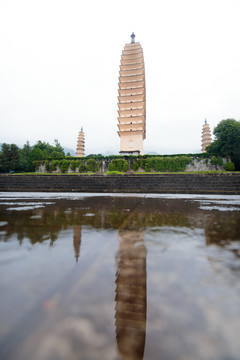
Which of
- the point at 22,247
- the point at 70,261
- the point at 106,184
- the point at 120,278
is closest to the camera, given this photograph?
the point at 120,278

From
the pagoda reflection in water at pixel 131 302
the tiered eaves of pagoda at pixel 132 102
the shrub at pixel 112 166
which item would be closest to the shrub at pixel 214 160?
the tiered eaves of pagoda at pixel 132 102

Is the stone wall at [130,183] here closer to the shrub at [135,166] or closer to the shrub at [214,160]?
the shrub at [135,166]

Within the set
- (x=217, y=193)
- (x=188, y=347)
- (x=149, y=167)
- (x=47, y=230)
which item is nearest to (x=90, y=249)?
(x=47, y=230)

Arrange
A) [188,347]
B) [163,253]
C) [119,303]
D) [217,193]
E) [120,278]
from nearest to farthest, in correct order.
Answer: [188,347], [119,303], [120,278], [163,253], [217,193]

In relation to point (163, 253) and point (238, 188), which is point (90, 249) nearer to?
point (163, 253)

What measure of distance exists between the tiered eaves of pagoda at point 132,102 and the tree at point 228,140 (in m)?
12.7

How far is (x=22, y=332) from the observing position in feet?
1.87

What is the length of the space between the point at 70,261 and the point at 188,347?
33.2 inches

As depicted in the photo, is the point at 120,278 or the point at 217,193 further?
the point at 217,193

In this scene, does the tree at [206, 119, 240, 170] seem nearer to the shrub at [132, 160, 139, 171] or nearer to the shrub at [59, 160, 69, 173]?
the shrub at [132, 160, 139, 171]

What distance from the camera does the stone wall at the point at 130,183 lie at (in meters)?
10.0

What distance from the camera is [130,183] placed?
11.7 m

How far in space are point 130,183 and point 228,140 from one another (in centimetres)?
2032

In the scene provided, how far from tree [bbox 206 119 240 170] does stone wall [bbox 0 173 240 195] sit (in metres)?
17.4
